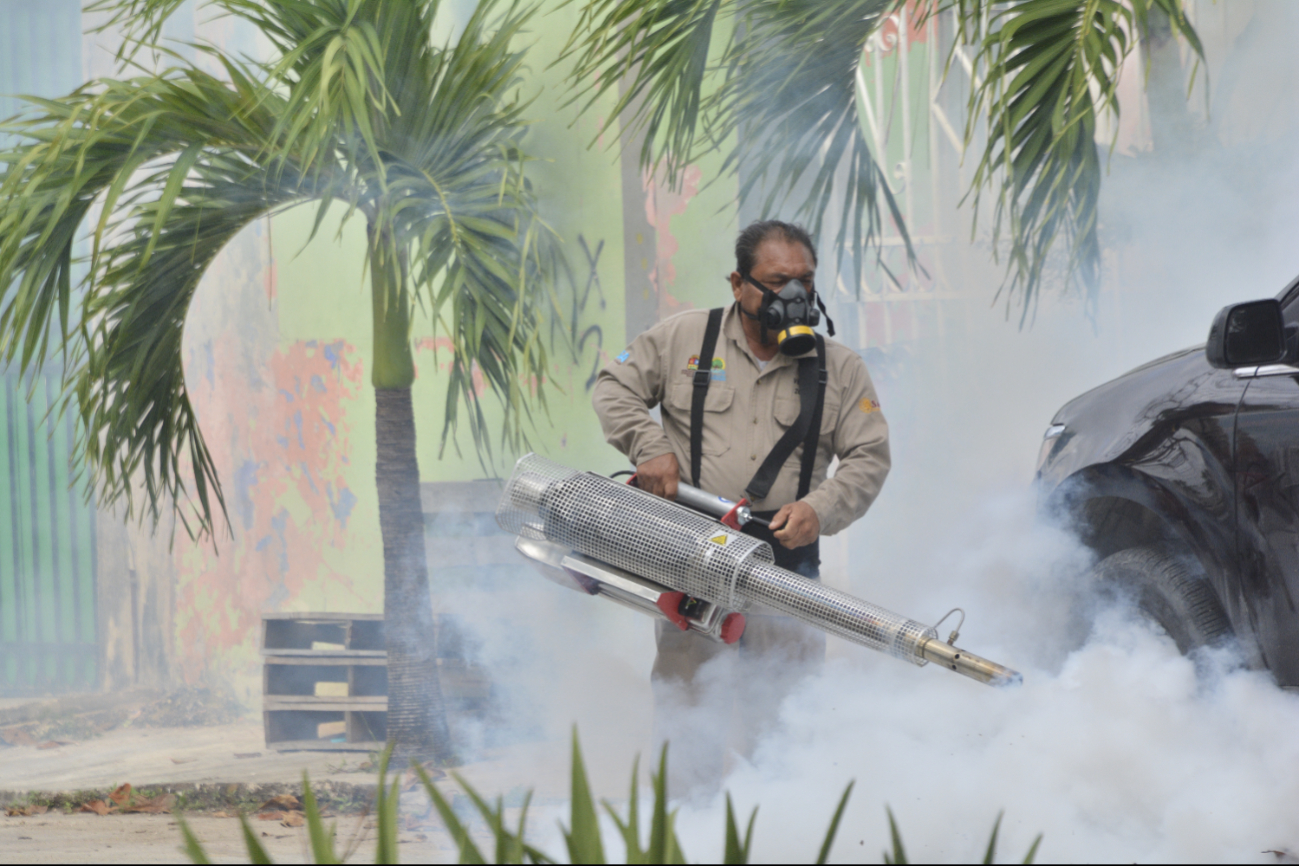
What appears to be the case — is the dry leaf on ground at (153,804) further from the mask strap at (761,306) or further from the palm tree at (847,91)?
the palm tree at (847,91)

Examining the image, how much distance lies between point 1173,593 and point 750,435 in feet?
3.34

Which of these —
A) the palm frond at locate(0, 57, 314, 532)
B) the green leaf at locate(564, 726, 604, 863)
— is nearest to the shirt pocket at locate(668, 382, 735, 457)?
the green leaf at locate(564, 726, 604, 863)

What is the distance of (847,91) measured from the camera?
4199mm

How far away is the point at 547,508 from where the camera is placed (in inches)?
105

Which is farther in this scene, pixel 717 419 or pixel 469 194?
pixel 469 194

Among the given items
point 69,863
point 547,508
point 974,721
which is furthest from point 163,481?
point 974,721

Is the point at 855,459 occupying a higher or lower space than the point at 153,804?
higher

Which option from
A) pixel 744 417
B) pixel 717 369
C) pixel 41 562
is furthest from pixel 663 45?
pixel 41 562

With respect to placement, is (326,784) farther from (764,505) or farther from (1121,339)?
(1121,339)

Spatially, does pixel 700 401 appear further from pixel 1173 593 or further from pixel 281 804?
pixel 281 804

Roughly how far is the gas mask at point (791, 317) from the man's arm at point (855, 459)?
190 millimetres

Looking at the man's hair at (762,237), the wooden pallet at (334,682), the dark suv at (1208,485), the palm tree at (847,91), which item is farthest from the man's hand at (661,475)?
the wooden pallet at (334,682)

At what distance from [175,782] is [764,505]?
265 centimetres

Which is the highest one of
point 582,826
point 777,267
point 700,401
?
point 777,267
